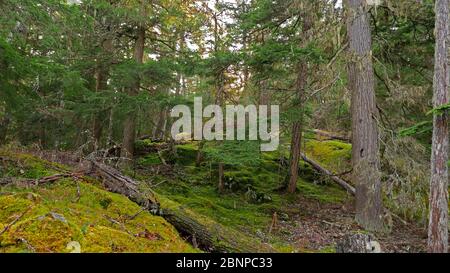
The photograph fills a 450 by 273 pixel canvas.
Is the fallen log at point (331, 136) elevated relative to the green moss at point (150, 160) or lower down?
elevated

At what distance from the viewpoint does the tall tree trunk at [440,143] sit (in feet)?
22.1

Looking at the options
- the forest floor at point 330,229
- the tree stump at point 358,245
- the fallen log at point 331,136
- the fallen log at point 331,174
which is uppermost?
the fallen log at point 331,136

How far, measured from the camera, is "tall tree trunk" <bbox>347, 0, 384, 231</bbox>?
9.10 m

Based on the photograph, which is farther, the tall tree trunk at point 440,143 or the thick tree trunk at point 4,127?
the thick tree trunk at point 4,127

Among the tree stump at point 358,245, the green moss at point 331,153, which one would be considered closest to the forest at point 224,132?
the tree stump at point 358,245

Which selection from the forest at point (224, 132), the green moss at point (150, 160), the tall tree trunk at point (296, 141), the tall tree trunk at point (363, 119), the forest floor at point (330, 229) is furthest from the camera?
the green moss at point (150, 160)

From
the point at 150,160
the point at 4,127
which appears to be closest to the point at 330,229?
the point at 150,160

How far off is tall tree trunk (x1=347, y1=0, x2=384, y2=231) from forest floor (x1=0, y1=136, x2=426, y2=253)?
1.87 ft

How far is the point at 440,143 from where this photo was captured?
677cm

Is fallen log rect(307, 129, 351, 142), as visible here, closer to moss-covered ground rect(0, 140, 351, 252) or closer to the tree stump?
moss-covered ground rect(0, 140, 351, 252)

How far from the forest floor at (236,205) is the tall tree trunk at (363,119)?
57cm

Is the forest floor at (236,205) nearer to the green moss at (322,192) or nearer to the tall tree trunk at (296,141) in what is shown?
the green moss at (322,192)
